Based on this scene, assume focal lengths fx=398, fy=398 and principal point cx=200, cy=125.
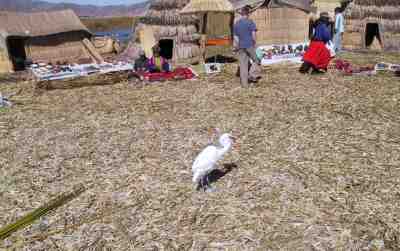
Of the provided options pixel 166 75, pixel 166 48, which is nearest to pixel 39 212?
pixel 166 75

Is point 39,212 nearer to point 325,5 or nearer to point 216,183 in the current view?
point 216,183

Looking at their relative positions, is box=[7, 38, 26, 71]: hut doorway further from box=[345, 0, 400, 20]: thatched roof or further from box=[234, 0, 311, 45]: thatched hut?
box=[345, 0, 400, 20]: thatched roof

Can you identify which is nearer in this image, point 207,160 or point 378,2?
point 207,160

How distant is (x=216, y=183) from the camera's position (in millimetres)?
5668

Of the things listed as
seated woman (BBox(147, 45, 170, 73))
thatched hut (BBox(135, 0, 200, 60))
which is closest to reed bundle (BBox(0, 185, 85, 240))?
seated woman (BBox(147, 45, 170, 73))

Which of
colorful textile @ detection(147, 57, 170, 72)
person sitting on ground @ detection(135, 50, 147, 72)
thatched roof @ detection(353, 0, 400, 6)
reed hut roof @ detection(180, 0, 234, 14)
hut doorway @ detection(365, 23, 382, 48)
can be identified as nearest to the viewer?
colorful textile @ detection(147, 57, 170, 72)

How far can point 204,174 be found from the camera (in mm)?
5250

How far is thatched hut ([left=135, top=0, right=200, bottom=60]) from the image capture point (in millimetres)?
17109

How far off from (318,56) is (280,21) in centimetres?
758

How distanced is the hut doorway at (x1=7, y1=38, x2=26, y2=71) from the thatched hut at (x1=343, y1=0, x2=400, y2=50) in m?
15.7

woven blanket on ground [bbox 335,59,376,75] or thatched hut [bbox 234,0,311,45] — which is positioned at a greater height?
thatched hut [bbox 234,0,311,45]

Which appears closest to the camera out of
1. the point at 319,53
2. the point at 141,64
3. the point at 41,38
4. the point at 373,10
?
the point at 319,53

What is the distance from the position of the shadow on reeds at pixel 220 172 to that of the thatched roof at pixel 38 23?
14969mm

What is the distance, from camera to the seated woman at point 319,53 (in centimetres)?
1221
